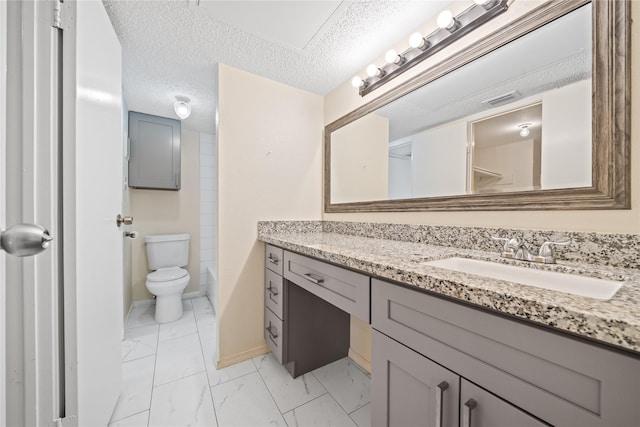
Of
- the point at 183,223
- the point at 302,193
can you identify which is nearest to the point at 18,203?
the point at 302,193

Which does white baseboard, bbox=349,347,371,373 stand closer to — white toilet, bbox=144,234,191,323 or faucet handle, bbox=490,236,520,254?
faucet handle, bbox=490,236,520,254

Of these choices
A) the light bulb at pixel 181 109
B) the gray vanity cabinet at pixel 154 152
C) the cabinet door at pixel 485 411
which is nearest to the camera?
the cabinet door at pixel 485 411

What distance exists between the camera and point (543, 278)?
0.77 meters

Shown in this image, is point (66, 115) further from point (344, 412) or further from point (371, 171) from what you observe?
point (344, 412)

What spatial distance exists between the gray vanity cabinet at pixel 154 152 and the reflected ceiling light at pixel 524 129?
278cm

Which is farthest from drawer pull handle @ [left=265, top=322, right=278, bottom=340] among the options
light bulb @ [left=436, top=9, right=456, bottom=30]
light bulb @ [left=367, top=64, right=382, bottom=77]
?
light bulb @ [left=436, top=9, right=456, bottom=30]

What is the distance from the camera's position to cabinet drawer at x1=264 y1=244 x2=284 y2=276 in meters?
1.50

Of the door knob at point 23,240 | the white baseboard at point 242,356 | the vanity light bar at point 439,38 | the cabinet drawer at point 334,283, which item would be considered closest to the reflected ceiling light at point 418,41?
the vanity light bar at point 439,38

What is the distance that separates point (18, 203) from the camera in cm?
58

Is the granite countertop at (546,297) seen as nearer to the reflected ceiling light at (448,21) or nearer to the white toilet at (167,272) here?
the reflected ceiling light at (448,21)

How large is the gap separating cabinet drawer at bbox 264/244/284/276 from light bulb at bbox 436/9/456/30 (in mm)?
1397

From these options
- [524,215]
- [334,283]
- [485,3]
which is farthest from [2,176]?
[485,3]

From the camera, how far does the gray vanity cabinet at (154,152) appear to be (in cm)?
231

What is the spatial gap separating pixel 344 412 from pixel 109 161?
166cm
